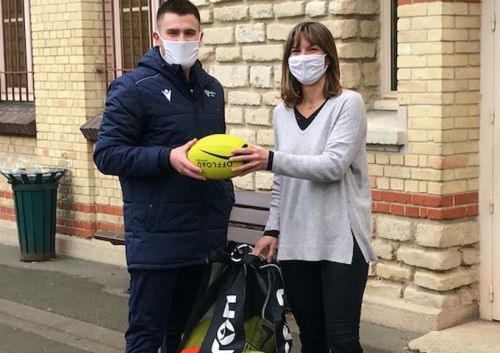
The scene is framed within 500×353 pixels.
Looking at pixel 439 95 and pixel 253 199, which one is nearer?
pixel 439 95

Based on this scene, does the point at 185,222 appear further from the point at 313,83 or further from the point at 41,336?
the point at 41,336

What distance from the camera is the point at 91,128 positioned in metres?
8.41

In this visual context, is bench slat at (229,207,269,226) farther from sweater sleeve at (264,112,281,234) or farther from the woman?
the woman

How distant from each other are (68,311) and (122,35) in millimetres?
3038

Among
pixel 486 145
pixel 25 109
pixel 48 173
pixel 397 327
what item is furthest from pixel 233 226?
pixel 25 109

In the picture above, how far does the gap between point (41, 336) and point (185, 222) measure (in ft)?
8.82

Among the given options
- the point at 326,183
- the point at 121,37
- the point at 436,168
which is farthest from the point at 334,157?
the point at 121,37

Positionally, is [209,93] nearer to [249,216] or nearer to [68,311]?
[249,216]

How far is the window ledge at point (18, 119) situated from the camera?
365 inches

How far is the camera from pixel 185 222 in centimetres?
405

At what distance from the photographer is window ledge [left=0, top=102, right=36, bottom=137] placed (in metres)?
9.27

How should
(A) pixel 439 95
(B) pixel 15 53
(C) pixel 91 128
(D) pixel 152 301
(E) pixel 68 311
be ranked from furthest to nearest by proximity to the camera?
(B) pixel 15 53, (C) pixel 91 128, (E) pixel 68 311, (A) pixel 439 95, (D) pixel 152 301

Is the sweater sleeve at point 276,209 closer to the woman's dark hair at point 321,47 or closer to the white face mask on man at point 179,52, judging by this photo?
the woman's dark hair at point 321,47

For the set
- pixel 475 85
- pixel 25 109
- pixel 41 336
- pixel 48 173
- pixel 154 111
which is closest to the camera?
pixel 154 111
